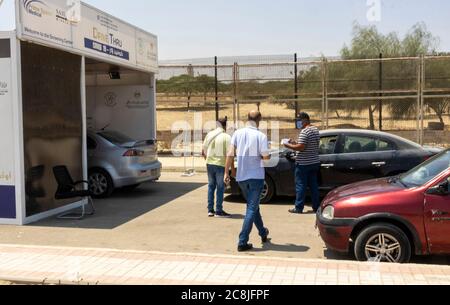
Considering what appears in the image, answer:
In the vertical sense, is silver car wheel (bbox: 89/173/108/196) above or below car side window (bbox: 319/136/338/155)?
below

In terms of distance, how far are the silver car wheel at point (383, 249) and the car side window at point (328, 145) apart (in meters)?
4.17

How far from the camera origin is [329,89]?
69.4 ft

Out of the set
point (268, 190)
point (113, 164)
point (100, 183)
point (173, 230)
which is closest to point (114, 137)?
point (113, 164)

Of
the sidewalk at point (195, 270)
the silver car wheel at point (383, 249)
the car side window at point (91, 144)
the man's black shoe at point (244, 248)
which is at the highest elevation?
the car side window at point (91, 144)

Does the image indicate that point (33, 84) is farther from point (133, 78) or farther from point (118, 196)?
point (133, 78)

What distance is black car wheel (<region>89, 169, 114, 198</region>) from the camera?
462 inches

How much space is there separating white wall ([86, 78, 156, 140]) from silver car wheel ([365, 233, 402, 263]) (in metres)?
9.28

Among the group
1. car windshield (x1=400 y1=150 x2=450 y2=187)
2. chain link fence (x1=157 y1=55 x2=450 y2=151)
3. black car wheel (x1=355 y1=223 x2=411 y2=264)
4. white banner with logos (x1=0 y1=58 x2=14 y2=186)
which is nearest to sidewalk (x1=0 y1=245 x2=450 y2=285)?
black car wheel (x1=355 y1=223 x2=411 y2=264)

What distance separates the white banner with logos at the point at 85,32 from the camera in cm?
867

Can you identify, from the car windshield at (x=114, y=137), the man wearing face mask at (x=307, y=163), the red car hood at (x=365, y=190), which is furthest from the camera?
the car windshield at (x=114, y=137)

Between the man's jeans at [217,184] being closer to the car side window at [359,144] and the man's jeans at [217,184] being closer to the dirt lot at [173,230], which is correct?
the dirt lot at [173,230]

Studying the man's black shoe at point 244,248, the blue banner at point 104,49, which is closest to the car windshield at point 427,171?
the man's black shoe at point 244,248

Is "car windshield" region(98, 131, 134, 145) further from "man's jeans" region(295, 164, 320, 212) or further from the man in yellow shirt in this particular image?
"man's jeans" region(295, 164, 320, 212)
